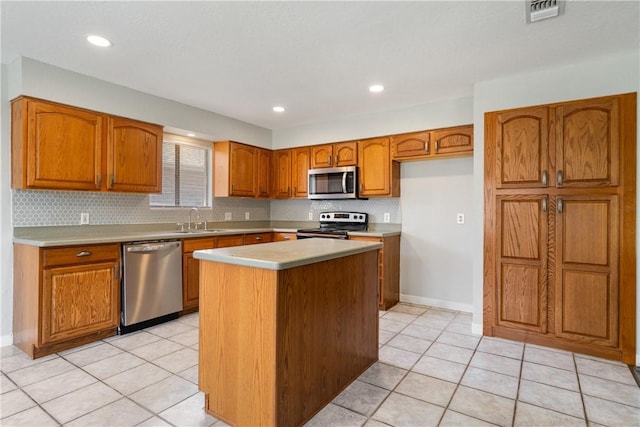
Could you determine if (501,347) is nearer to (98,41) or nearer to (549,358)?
(549,358)

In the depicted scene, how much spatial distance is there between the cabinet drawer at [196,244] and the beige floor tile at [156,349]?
1029 mm

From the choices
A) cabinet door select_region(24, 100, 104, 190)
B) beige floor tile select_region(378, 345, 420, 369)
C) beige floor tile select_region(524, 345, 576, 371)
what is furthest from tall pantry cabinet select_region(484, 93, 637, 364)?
cabinet door select_region(24, 100, 104, 190)

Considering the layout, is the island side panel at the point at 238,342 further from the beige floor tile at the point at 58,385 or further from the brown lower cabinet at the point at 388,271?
the brown lower cabinet at the point at 388,271

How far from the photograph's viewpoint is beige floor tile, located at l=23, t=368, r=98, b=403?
6.91 feet

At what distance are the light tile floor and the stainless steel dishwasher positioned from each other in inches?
9.3

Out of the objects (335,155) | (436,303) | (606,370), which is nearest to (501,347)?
(606,370)

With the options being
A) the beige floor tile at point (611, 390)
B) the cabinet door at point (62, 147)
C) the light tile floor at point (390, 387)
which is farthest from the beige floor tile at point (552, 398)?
the cabinet door at point (62, 147)

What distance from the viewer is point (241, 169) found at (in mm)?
4789

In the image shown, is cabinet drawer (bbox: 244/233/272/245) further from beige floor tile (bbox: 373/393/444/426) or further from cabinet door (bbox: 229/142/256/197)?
beige floor tile (bbox: 373/393/444/426)

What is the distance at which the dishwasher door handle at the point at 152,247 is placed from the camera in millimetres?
3179

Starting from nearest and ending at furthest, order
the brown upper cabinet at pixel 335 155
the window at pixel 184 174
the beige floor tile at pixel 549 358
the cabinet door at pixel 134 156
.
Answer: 1. the beige floor tile at pixel 549 358
2. the cabinet door at pixel 134 156
3. the window at pixel 184 174
4. the brown upper cabinet at pixel 335 155

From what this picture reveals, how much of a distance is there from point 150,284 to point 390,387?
2462 mm

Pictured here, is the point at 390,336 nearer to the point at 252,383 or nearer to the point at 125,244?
the point at 252,383

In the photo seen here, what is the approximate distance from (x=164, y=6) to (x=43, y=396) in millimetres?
2548
